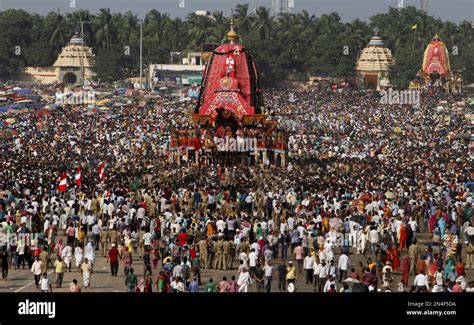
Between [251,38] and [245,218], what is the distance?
96605mm

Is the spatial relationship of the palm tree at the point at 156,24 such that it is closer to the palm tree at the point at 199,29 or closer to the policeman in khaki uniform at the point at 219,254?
the palm tree at the point at 199,29

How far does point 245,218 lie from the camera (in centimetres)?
3184

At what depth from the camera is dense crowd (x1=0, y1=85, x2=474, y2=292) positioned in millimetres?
26406

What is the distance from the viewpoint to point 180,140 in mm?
52875

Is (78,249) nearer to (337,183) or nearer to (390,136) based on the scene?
(337,183)

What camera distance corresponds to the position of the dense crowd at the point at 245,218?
2641cm

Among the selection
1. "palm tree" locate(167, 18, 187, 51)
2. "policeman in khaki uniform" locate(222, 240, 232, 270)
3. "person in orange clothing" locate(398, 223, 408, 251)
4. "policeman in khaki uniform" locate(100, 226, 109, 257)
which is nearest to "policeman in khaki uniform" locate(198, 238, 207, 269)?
"policeman in khaki uniform" locate(222, 240, 232, 270)

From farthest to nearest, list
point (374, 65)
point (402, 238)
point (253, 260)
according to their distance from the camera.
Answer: point (374, 65), point (402, 238), point (253, 260)

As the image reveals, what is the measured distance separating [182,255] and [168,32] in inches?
4627

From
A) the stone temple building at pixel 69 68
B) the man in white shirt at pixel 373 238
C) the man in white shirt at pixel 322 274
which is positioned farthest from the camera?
the stone temple building at pixel 69 68

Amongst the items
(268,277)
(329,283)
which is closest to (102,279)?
(268,277)

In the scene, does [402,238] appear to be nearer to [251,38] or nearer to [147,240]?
[147,240]

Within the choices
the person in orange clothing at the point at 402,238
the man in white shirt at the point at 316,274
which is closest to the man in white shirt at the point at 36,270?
the man in white shirt at the point at 316,274

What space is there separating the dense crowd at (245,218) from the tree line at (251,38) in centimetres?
6211
